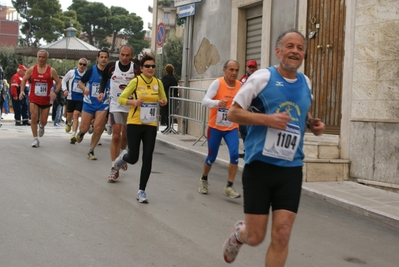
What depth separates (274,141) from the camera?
4.68m

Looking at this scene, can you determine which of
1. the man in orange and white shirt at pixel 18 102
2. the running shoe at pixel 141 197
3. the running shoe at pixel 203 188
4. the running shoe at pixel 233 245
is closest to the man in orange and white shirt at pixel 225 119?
the running shoe at pixel 203 188

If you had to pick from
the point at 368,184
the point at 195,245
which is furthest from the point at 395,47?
the point at 195,245

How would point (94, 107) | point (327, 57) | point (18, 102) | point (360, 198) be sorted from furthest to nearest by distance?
point (18, 102) < point (327, 57) < point (94, 107) < point (360, 198)

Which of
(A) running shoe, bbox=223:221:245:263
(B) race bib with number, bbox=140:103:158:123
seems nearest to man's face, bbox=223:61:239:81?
(B) race bib with number, bbox=140:103:158:123

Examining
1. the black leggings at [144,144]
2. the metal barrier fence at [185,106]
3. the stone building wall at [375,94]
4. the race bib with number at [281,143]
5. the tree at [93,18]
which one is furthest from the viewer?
the tree at [93,18]

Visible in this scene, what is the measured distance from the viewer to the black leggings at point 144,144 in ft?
27.8

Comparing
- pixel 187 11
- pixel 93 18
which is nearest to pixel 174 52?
pixel 187 11

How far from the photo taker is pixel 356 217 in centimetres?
873

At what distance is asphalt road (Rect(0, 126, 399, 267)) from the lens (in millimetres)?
5836

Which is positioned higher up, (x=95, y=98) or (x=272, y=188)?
(x=95, y=98)

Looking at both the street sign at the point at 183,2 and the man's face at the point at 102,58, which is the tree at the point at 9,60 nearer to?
the street sign at the point at 183,2

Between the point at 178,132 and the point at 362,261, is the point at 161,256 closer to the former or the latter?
the point at 362,261

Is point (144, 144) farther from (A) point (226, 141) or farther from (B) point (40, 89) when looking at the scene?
(B) point (40, 89)

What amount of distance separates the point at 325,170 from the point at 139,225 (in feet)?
16.4
